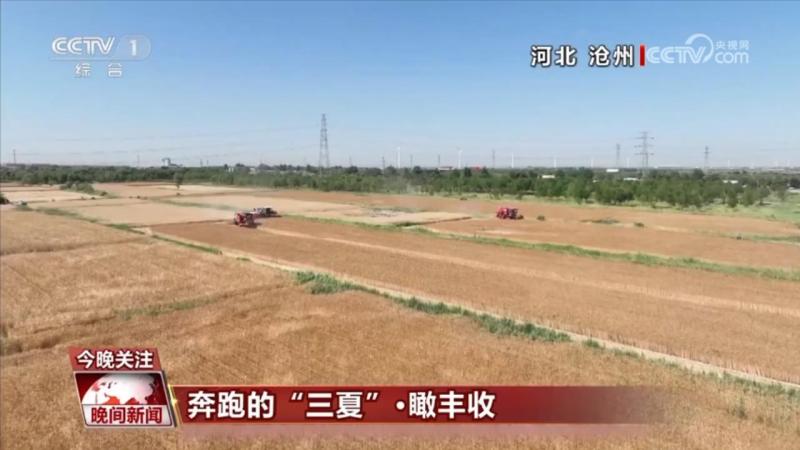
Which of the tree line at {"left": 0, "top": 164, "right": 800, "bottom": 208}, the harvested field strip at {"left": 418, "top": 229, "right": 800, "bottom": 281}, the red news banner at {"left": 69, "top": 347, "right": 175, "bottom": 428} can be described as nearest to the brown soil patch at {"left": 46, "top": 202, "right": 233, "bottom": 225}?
the tree line at {"left": 0, "top": 164, "right": 800, "bottom": 208}

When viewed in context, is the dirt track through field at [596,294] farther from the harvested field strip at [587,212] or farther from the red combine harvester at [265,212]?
the harvested field strip at [587,212]

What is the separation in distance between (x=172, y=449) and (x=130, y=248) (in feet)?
55.0

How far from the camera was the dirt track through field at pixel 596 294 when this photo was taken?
26.0ft

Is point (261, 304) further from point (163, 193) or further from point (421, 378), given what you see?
point (163, 193)

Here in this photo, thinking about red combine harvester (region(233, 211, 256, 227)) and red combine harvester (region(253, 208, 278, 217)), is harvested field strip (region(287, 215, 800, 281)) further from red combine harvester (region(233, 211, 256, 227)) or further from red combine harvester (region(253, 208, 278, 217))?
red combine harvester (region(253, 208, 278, 217))

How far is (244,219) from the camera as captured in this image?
2525 cm

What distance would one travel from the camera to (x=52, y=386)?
5.93 m

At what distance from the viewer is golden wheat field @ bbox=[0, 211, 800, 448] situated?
180 inches

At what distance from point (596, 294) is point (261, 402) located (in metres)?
9.71

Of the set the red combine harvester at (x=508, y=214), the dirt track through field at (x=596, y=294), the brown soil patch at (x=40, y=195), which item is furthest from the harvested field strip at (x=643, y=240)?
the brown soil patch at (x=40, y=195)

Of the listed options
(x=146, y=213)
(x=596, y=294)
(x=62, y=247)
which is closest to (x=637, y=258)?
(x=596, y=294)

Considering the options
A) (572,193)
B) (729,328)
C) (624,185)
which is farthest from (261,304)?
(572,193)

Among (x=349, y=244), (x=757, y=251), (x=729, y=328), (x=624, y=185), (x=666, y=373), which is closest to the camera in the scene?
(x=666, y=373)

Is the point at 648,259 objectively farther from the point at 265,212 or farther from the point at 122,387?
the point at 265,212
